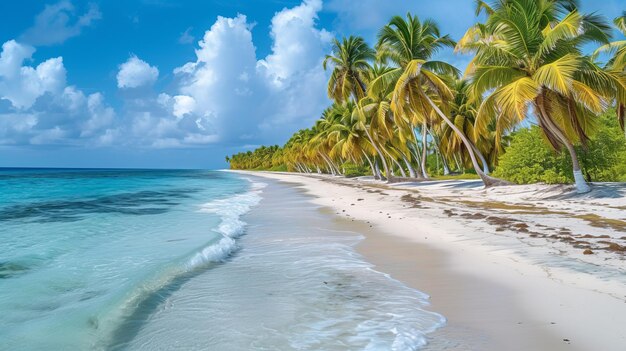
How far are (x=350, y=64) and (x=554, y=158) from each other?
22696mm

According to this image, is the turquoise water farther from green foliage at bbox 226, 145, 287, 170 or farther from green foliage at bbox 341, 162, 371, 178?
green foliage at bbox 226, 145, 287, 170

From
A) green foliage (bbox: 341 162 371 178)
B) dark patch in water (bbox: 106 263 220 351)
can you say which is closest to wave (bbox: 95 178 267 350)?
dark patch in water (bbox: 106 263 220 351)

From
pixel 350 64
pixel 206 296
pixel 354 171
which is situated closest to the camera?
pixel 206 296

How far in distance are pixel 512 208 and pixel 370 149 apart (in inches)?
1139

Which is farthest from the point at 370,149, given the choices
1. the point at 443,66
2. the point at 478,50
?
the point at 478,50

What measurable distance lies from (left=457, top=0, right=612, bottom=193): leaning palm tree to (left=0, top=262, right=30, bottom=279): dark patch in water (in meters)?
15.0

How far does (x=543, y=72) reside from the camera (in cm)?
1384

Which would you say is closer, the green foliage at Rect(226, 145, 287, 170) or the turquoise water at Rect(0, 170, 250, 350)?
the turquoise water at Rect(0, 170, 250, 350)

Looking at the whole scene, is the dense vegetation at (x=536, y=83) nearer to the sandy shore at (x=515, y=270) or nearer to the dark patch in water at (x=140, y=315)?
the sandy shore at (x=515, y=270)

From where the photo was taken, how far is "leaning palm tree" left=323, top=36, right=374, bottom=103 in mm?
Result: 36875

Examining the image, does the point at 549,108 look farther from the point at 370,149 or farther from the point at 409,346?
the point at 370,149

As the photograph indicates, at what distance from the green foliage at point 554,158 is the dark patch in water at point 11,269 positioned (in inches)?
794

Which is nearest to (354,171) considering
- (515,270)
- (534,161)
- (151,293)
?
(534,161)

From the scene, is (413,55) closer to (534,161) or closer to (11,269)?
(534,161)
